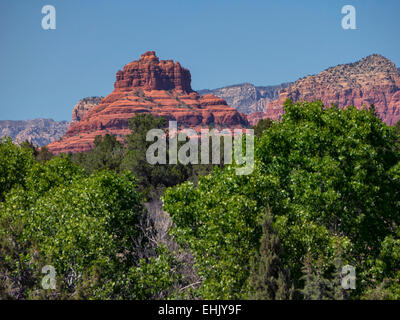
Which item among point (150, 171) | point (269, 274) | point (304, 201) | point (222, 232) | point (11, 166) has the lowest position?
point (269, 274)

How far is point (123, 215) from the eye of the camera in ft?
83.5

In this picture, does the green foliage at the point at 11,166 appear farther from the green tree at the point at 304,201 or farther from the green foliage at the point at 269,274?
the green foliage at the point at 269,274

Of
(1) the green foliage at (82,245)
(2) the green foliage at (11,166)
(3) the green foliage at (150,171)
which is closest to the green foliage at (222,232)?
(1) the green foliage at (82,245)

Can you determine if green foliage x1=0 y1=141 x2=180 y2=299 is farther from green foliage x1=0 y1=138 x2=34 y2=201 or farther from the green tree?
green foliage x1=0 y1=138 x2=34 y2=201

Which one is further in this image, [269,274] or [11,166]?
[11,166]

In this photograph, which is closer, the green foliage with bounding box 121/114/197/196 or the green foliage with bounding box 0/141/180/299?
the green foliage with bounding box 0/141/180/299

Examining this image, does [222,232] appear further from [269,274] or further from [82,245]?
[82,245]

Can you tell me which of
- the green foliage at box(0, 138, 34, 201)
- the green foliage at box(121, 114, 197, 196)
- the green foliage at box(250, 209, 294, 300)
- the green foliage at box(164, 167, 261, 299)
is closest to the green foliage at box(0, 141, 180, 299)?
the green foliage at box(164, 167, 261, 299)

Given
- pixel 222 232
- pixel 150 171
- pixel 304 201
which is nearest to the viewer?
pixel 222 232

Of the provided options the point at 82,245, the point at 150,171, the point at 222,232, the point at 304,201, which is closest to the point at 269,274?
the point at 222,232

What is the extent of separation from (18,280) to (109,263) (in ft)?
13.7

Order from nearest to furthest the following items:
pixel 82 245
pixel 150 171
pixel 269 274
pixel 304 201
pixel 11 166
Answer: pixel 269 274 < pixel 82 245 < pixel 304 201 < pixel 11 166 < pixel 150 171
